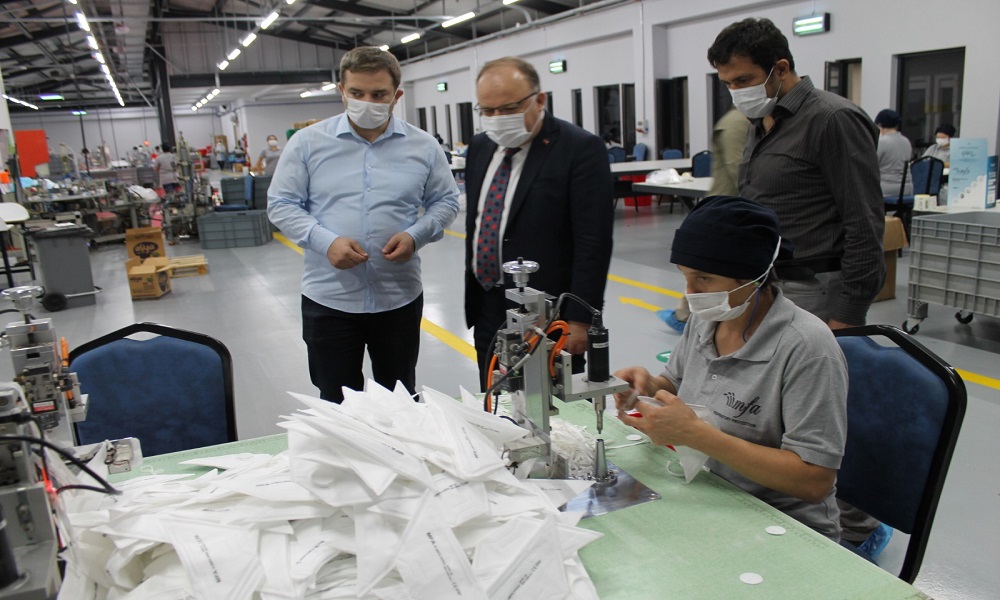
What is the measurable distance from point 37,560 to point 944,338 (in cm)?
480

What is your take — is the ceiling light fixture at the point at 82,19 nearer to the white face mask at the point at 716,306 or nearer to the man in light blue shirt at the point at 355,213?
the man in light blue shirt at the point at 355,213

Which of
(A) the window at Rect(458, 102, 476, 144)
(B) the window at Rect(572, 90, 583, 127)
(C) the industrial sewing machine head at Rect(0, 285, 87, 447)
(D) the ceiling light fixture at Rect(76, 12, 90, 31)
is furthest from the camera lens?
(A) the window at Rect(458, 102, 476, 144)

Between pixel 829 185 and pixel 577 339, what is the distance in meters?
0.81

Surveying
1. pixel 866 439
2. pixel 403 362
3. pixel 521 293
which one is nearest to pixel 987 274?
pixel 866 439

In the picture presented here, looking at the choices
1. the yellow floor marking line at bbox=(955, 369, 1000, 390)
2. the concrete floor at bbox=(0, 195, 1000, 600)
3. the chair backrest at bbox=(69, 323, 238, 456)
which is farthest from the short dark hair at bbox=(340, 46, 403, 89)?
the yellow floor marking line at bbox=(955, 369, 1000, 390)

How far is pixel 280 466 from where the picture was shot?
127cm

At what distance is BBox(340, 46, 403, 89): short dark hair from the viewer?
2.29 metres

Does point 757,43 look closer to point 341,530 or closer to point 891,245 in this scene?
point 341,530

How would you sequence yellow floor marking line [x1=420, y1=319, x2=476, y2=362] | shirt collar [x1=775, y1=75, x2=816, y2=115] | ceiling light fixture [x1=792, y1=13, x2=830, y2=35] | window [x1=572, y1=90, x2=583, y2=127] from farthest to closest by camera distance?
window [x1=572, y1=90, x2=583, y2=127], ceiling light fixture [x1=792, y1=13, x2=830, y2=35], yellow floor marking line [x1=420, y1=319, x2=476, y2=362], shirt collar [x1=775, y1=75, x2=816, y2=115]

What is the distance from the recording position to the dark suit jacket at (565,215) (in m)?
2.23

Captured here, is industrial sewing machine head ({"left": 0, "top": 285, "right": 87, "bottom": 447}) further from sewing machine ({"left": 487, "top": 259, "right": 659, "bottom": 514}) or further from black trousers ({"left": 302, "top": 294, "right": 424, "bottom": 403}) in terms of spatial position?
black trousers ({"left": 302, "top": 294, "right": 424, "bottom": 403})

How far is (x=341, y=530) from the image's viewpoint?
3.64ft

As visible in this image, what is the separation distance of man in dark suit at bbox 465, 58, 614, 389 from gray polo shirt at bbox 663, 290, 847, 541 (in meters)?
0.68

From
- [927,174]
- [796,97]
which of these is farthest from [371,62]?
[927,174]
